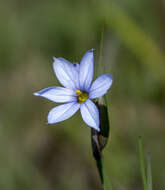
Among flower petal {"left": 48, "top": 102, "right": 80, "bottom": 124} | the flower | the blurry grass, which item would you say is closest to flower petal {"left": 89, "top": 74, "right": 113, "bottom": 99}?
the flower

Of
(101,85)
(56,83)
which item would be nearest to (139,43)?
(56,83)

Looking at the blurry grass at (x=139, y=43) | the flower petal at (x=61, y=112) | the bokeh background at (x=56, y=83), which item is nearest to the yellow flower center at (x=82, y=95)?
the flower petal at (x=61, y=112)

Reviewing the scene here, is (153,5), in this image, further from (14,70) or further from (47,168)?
(47,168)

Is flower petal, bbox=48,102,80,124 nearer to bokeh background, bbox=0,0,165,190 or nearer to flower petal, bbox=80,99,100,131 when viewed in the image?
flower petal, bbox=80,99,100,131

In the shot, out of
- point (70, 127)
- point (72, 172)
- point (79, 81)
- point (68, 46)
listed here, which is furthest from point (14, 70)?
point (79, 81)

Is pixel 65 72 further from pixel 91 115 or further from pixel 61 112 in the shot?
pixel 91 115
